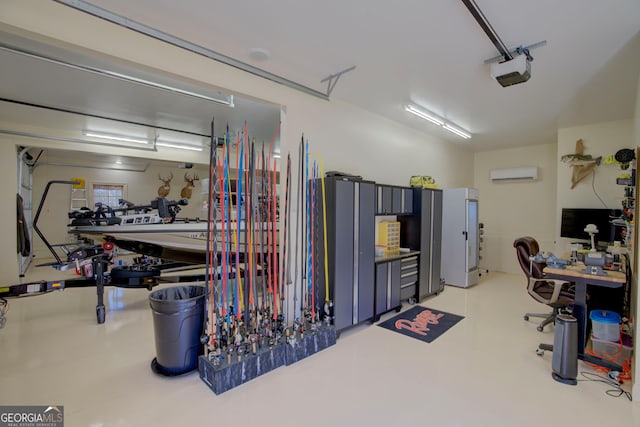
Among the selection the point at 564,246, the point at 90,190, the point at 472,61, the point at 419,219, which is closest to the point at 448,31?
the point at 472,61

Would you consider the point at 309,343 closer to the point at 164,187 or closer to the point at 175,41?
the point at 175,41

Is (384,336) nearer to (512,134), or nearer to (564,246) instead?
(564,246)

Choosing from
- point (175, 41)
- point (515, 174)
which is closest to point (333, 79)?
point (175, 41)

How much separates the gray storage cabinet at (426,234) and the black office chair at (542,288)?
133cm

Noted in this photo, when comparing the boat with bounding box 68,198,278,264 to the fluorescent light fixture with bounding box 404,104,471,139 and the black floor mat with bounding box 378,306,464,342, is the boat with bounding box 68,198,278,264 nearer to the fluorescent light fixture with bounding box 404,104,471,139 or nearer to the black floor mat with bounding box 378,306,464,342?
the black floor mat with bounding box 378,306,464,342

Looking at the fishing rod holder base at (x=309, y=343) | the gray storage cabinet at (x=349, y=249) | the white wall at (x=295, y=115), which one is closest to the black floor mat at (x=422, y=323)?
the gray storage cabinet at (x=349, y=249)

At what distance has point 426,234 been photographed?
15.5ft

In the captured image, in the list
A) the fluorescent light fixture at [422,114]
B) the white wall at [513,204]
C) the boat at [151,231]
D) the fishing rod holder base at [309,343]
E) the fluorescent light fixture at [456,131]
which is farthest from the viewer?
the white wall at [513,204]

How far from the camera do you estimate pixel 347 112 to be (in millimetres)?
4148

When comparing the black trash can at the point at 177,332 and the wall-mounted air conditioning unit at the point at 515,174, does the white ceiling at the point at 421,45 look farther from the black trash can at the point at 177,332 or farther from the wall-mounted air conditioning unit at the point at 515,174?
the black trash can at the point at 177,332

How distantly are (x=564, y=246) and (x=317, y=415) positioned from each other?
229 inches

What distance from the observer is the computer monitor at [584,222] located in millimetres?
4684

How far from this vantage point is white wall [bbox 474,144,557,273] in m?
6.34

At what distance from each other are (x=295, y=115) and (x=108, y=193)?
8.12 metres
